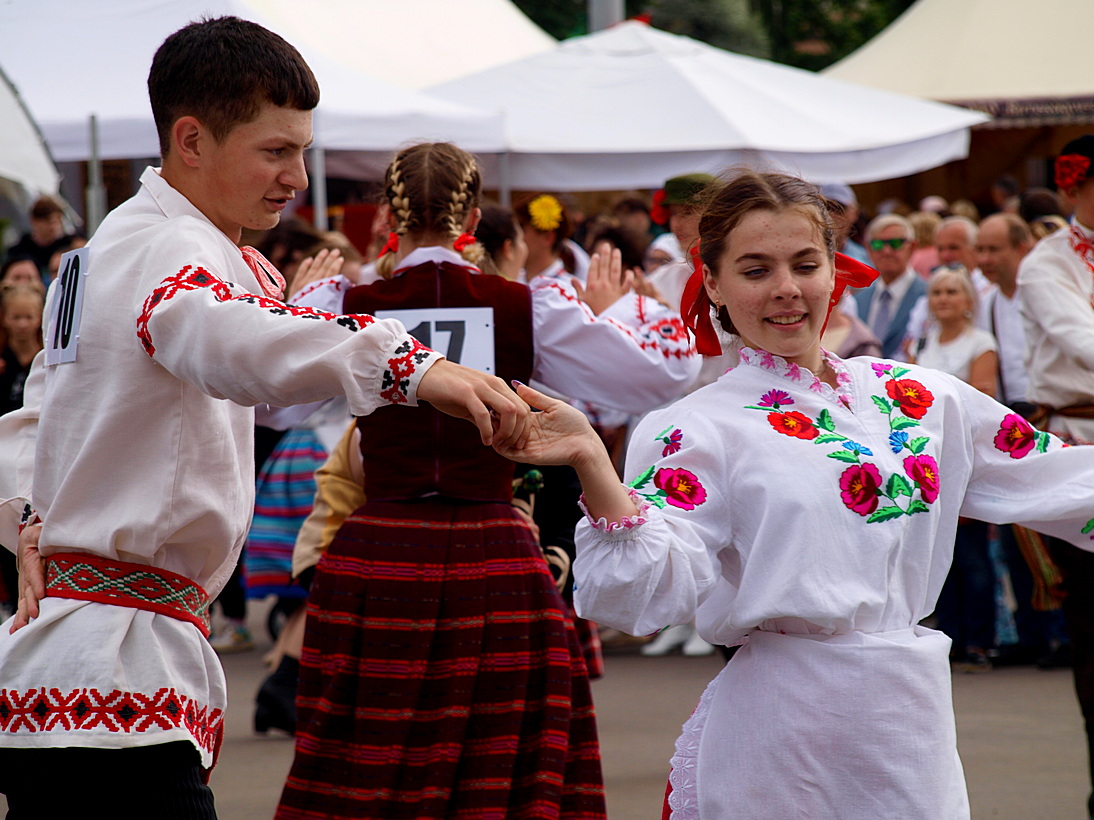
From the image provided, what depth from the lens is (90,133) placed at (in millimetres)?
6832

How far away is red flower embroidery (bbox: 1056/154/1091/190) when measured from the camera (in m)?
4.10

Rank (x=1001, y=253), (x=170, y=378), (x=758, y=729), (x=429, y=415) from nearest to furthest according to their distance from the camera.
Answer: (x=170, y=378) < (x=758, y=729) < (x=429, y=415) < (x=1001, y=253)

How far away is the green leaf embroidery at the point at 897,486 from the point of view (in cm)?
215

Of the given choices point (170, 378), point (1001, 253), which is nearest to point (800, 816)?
point (170, 378)

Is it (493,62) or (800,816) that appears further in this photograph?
(493,62)

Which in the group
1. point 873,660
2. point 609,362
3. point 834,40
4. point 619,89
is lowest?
point 873,660

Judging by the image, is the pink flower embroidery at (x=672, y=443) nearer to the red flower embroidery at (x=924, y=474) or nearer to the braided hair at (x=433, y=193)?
the red flower embroidery at (x=924, y=474)

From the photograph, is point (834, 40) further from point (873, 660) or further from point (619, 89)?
point (873, 660)

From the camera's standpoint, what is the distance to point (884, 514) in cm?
214

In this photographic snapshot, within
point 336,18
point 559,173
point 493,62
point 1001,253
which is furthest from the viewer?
point 493,62

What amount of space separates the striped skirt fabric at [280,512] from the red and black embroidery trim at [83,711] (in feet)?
12.1

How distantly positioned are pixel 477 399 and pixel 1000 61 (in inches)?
599

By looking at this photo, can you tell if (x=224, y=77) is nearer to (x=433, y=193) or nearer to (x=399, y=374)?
(x=399, y=374)

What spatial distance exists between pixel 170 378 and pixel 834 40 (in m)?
25.2
